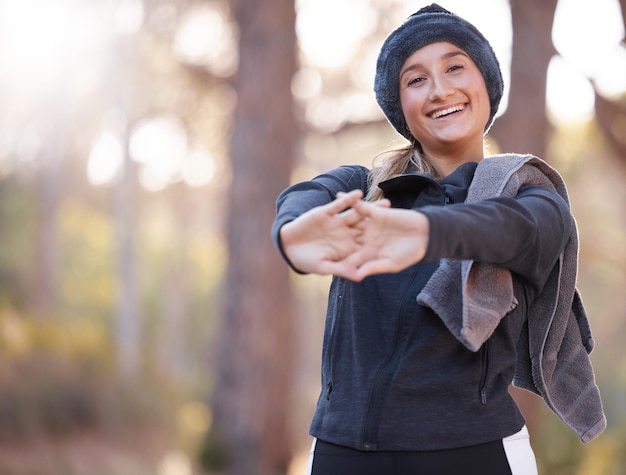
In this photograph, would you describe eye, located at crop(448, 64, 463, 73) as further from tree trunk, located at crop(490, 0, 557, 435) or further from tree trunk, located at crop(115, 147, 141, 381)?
tree trunk, located at crop(115, 147, 141, 381)

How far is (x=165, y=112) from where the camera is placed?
16.3 m

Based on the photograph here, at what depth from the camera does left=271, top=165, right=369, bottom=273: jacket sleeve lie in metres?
1.74

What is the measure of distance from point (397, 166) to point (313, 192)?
0.33 m

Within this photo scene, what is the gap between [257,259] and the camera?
740cm

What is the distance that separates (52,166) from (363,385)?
59.9 feet

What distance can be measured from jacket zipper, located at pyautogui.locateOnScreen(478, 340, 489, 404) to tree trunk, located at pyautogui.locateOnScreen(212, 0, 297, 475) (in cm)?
554

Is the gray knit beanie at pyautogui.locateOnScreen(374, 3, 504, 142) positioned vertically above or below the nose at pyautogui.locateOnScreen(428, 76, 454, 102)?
above

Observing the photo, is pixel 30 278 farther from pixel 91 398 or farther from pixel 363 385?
pixel 363 385

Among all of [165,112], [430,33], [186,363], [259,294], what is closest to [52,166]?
[165,112]

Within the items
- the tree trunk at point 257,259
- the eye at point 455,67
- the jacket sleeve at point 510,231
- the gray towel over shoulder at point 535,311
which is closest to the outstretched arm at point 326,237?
the jacket sleeve at point 510,231

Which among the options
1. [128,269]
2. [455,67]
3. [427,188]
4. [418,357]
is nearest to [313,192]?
[427,188]

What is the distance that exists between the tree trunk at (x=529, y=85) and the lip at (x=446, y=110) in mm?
4233

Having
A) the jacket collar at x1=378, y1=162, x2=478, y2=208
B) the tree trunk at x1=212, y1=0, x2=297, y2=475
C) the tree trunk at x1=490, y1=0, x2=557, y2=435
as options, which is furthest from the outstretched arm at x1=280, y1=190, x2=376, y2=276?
A: the tree trunk at x1=212, y1=0, x2=297, y2=475

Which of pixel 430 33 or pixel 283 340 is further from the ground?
pixel 430 33
